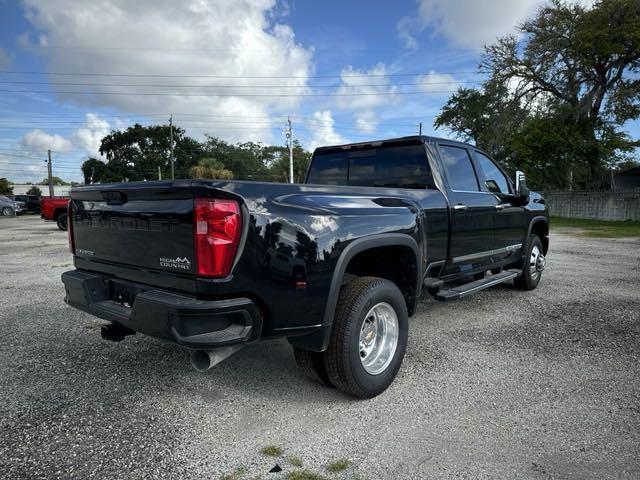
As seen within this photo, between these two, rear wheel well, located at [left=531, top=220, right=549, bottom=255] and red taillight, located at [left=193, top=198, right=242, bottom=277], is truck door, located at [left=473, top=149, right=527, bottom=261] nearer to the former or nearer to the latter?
rear wheel well, located at [left=531, top=220, right=549, bottom=255]

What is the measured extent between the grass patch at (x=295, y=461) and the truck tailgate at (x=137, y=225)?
115 centimetres

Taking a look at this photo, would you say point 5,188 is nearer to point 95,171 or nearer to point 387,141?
point 95,171

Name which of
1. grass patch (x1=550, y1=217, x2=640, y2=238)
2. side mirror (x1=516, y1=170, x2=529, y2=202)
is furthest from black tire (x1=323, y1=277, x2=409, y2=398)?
grass patch (x1=550, y1=217, x2=640, y2=238)

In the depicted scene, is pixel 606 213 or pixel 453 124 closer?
pixel 606 213

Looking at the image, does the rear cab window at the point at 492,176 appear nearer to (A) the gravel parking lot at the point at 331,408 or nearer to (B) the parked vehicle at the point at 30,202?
(A) the gravel parking lot at the point at 331,408

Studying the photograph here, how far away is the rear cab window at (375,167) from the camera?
4289 mm

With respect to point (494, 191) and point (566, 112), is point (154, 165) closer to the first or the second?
point (566, 112)

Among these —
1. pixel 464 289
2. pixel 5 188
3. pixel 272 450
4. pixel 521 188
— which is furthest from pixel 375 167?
pixel 5 188

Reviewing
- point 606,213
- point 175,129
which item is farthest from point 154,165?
point 606,213

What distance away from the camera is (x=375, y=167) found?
4.62 m

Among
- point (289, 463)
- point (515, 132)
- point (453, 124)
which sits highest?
point (453, 124)

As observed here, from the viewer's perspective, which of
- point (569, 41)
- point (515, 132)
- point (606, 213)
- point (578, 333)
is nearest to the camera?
point (578, 333)

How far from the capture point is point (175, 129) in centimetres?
6688

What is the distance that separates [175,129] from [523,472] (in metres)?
70.6
